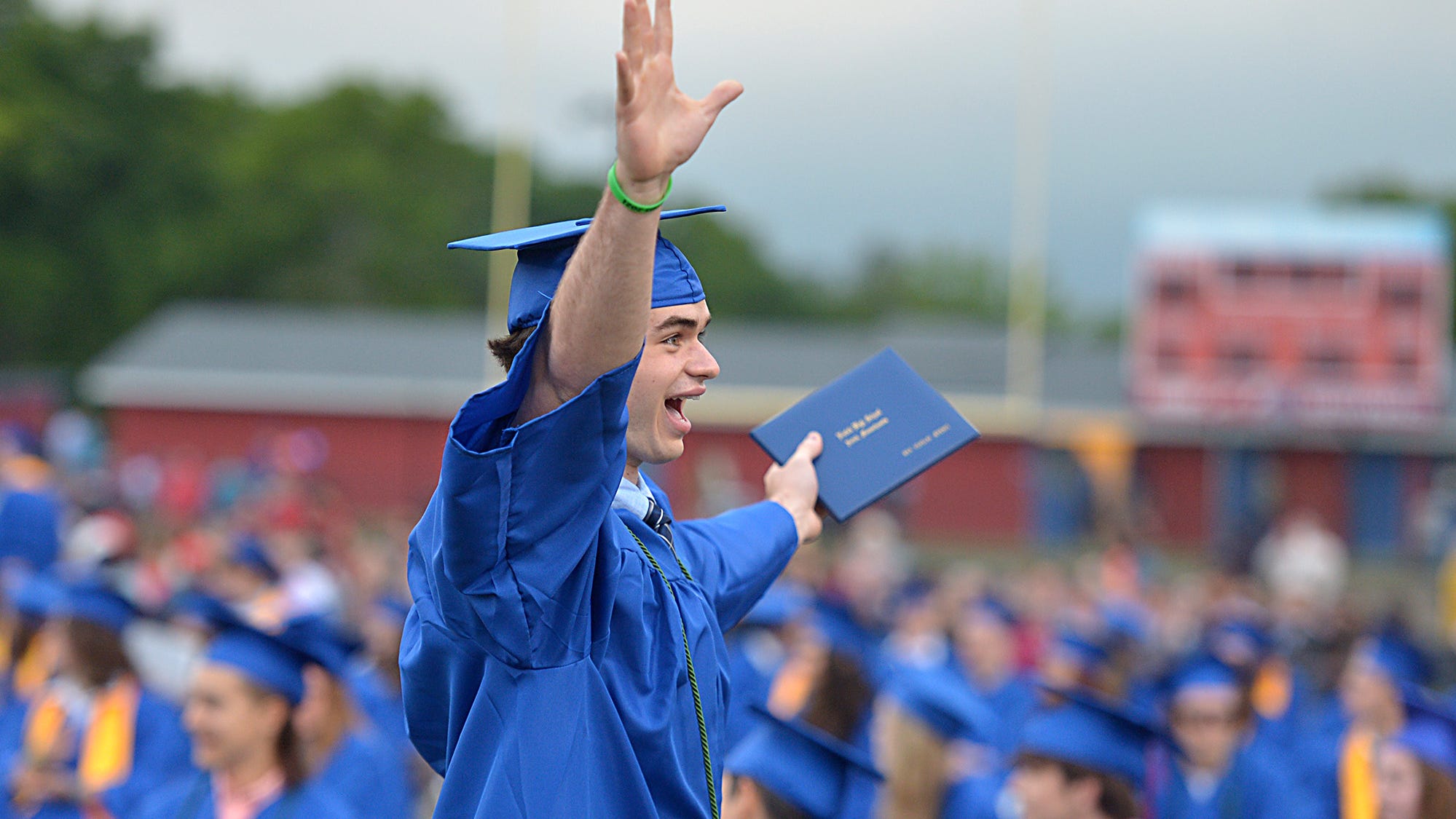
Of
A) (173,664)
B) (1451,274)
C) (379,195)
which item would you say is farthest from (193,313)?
(1451,274)

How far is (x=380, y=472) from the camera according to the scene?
28.6 metres

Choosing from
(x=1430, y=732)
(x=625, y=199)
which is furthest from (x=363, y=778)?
(x=625, y=199)

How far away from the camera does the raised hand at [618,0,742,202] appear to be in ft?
4.89

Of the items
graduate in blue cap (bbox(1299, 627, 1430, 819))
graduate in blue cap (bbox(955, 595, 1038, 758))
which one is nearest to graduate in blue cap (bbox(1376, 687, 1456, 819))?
graduate in blue cap (bbox(1299, 627, 1430, 819))

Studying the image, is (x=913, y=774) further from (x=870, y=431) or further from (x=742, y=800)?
(x=870, y=431)

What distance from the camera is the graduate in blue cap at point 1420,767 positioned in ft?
13.5

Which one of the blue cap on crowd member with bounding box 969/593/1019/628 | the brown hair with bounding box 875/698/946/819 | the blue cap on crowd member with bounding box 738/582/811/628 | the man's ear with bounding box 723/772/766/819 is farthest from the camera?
the blue cap on crowd member with bounding box 969/593/1019/628

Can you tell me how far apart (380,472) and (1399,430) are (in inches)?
792

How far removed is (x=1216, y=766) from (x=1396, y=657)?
302 centimetres

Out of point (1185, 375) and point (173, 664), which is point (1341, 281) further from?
point (173, 664)

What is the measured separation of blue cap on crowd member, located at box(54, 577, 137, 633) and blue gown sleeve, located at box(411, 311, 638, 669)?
3.91 meters

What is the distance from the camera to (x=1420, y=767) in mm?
4180

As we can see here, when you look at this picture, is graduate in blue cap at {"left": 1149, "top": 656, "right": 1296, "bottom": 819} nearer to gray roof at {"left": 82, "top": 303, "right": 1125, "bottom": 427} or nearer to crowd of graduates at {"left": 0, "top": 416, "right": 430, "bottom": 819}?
crowd of graduates at {"left": 0, "top": 416, "right": 430, "bottom": 819}

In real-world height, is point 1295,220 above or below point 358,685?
above
